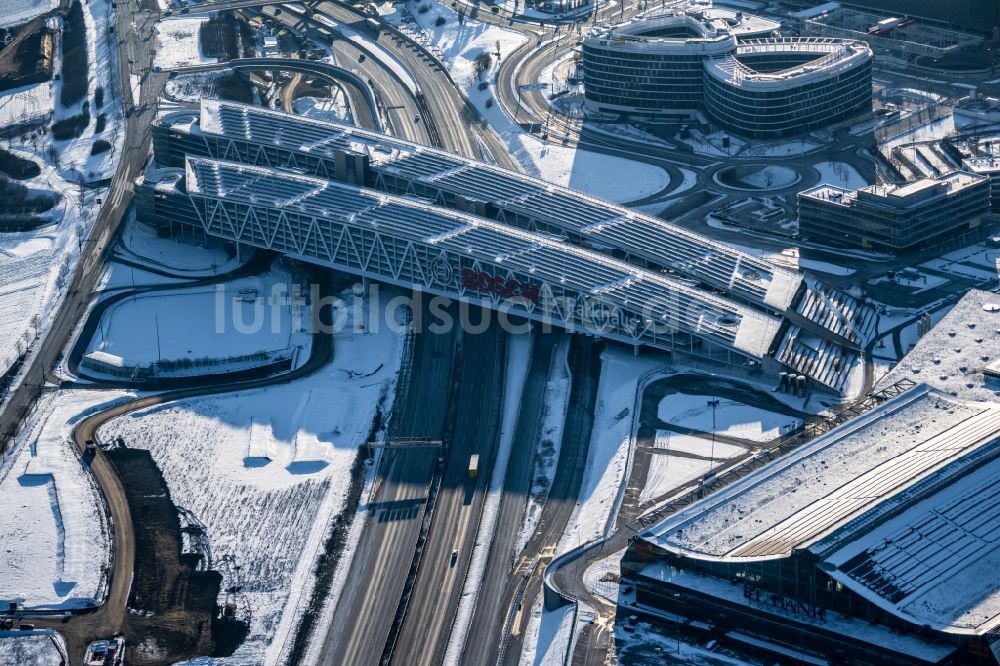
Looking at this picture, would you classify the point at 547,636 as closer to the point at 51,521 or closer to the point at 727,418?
the point at 727,418

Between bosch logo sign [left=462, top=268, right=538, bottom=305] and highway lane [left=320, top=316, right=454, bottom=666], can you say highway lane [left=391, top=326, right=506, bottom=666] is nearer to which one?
highway lane [left=320, top=316, right=454, bottom=666]

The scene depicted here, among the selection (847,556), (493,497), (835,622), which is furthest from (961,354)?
(493,497)

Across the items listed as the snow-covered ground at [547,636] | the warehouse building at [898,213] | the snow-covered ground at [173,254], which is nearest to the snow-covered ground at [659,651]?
Answer: the snow-covered ground at [547,636]

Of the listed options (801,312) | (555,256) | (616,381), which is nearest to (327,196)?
(555,256)

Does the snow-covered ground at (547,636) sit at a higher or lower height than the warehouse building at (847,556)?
lower

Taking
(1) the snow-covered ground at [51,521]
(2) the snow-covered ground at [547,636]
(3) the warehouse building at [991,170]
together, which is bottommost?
(1) the snow-covered ground at [51,521]

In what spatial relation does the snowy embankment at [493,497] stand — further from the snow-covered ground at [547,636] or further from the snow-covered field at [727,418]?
the snow-covered field at [727,418]
